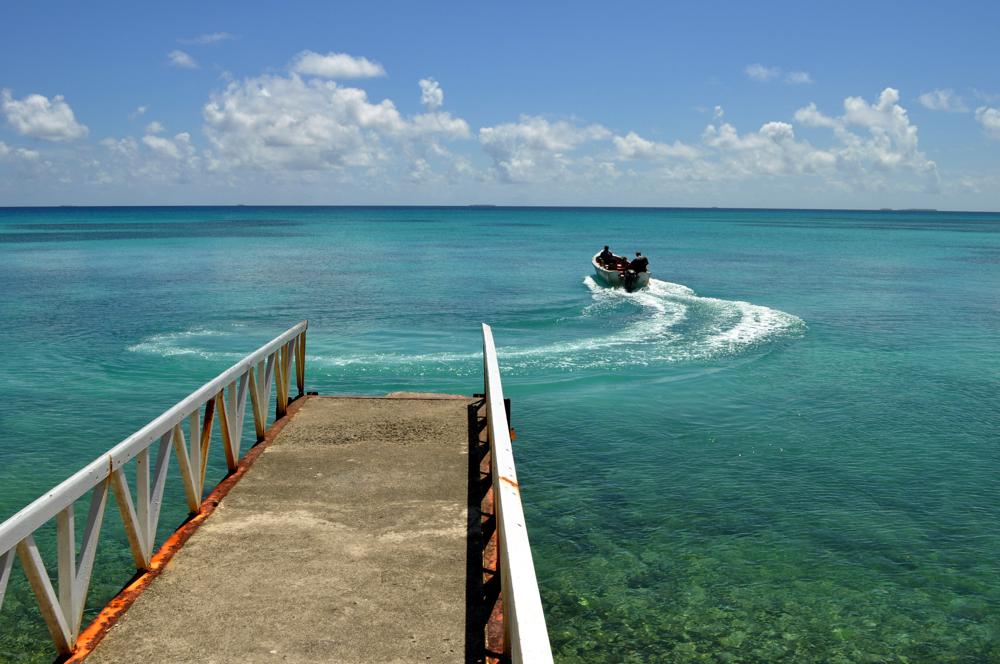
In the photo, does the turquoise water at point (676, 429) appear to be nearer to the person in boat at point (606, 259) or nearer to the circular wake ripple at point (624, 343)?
the circular wake ripple at point (624, 343)

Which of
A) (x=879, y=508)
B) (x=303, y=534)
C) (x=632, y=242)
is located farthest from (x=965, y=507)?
(x=632, y=242)

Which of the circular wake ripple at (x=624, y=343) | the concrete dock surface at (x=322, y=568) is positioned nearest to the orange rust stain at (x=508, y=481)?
the concrete dock surface at (x=322, y=568)

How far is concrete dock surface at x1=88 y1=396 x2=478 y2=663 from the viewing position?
15.9ft

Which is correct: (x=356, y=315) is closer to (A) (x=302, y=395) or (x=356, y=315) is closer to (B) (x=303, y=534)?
(A) (x=302, y=395)

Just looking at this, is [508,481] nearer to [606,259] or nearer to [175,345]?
[175,345]

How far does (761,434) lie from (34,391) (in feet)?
51.4

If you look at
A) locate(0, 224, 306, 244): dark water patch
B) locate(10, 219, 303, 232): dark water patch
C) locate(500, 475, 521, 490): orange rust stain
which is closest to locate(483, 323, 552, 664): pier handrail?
locate(500, 475, 521, 490): orange rust stain

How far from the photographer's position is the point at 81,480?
4.84 metres

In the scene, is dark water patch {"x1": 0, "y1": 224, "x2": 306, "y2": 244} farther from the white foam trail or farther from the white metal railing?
the white metal railing

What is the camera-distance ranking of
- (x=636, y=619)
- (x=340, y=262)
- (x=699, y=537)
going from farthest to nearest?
(x=340, y=262)
(x=699, y=537)
(x=636, y=619)

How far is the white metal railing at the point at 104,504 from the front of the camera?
14.4 ft

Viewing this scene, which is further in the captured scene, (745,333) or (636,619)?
(745,333)

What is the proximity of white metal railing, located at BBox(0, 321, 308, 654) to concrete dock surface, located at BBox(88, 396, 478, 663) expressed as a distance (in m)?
0.29

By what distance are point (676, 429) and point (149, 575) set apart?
10864 mm
